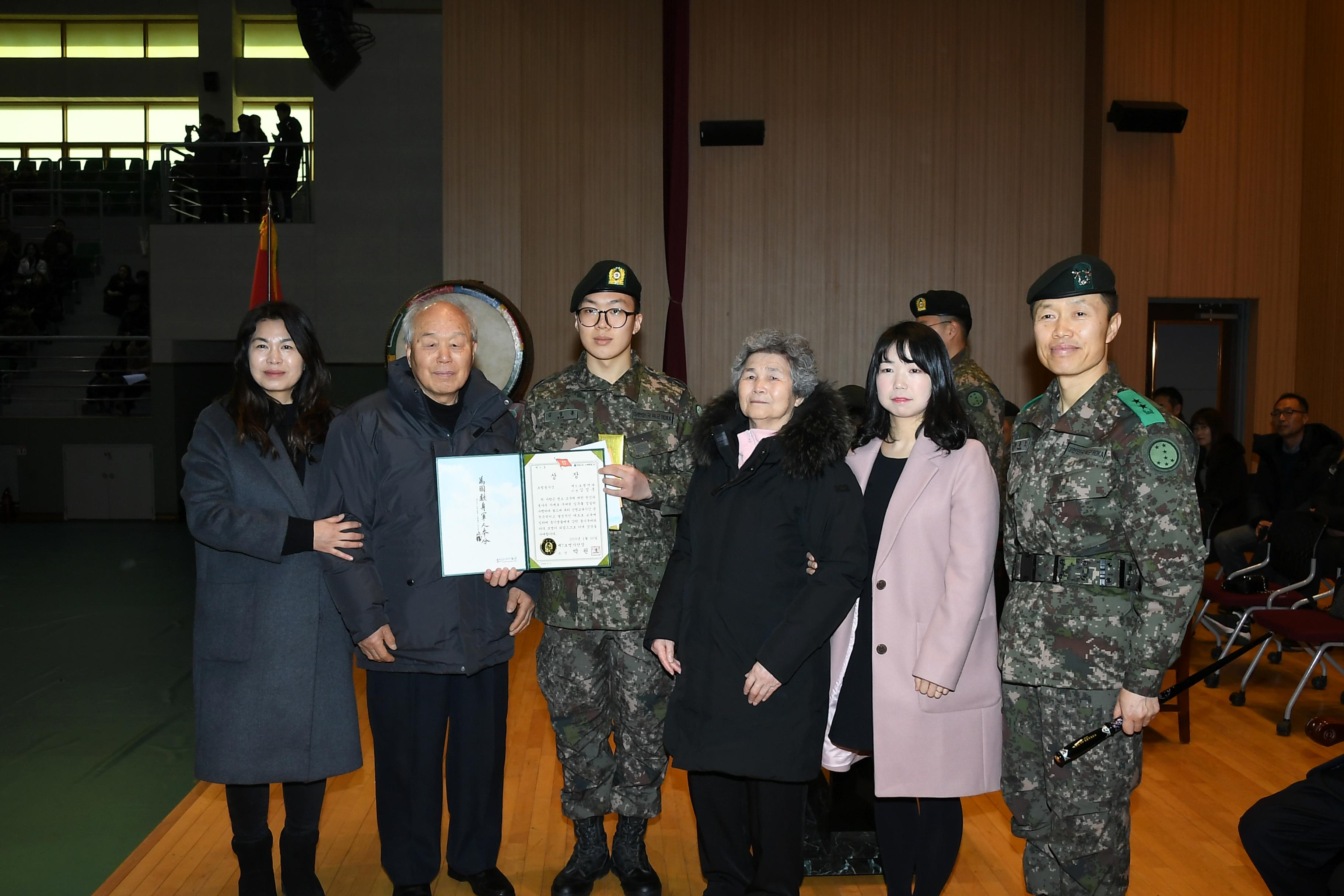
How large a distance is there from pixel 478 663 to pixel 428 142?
28.6 feet

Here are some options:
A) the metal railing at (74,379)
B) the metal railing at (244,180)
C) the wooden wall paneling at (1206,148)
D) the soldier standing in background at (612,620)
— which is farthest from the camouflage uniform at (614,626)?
the metal railing at (74,379)

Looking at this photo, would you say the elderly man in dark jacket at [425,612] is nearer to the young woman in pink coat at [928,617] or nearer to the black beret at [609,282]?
the black beret at [609,282]

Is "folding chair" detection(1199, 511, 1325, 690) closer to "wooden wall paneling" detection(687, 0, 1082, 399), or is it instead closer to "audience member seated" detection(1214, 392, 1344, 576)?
"audience member seated" detection(1214, 392, 1344, 576)

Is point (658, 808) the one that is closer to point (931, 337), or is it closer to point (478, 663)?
point (478, 663)

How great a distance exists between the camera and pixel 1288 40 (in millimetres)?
8586

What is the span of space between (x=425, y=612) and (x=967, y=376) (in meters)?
2.42

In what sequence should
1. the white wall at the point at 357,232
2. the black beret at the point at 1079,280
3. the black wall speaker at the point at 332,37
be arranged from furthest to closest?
the white wall at the point at 357,232, the black wall speaker at the point at 332,37, the black beret at the point at 1079,280

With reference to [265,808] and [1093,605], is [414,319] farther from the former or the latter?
[1093,605]

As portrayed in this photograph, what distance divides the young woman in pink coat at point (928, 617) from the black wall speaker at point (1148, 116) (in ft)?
24.1

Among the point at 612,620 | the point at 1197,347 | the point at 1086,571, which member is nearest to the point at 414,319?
the point at 612,620

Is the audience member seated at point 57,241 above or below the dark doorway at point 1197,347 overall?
above

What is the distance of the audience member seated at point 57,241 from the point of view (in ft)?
47.6

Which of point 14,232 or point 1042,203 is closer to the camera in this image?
point 1042,203

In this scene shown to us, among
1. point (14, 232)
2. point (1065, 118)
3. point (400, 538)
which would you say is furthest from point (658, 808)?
point (14, 232)
